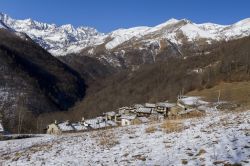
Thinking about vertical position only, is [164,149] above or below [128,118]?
above

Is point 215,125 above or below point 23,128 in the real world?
above

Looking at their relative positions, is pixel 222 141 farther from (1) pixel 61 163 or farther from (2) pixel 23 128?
(2) pixel 23 128

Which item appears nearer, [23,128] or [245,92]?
[245,92]

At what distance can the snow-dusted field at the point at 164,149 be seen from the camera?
2119 cm

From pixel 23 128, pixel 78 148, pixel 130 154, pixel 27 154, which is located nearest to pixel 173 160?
pixel 130 154

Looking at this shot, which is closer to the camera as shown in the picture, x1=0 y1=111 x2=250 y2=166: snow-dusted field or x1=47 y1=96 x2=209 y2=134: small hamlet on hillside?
x1=0 y1=111 x2=250 y2=166: snow-dusted field

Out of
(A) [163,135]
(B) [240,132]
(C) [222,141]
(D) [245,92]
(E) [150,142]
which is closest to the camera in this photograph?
(C) [222,141]

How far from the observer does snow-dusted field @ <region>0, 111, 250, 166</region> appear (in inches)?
834

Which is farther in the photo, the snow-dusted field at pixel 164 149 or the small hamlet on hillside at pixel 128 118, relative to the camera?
the small hamlet on hillside at pixel 128 118

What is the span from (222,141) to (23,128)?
165904mm

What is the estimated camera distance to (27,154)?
96.3ft

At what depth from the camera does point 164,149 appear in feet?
78.1

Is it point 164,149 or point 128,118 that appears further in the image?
point 128,118

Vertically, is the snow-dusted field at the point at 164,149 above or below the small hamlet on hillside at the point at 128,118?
above
